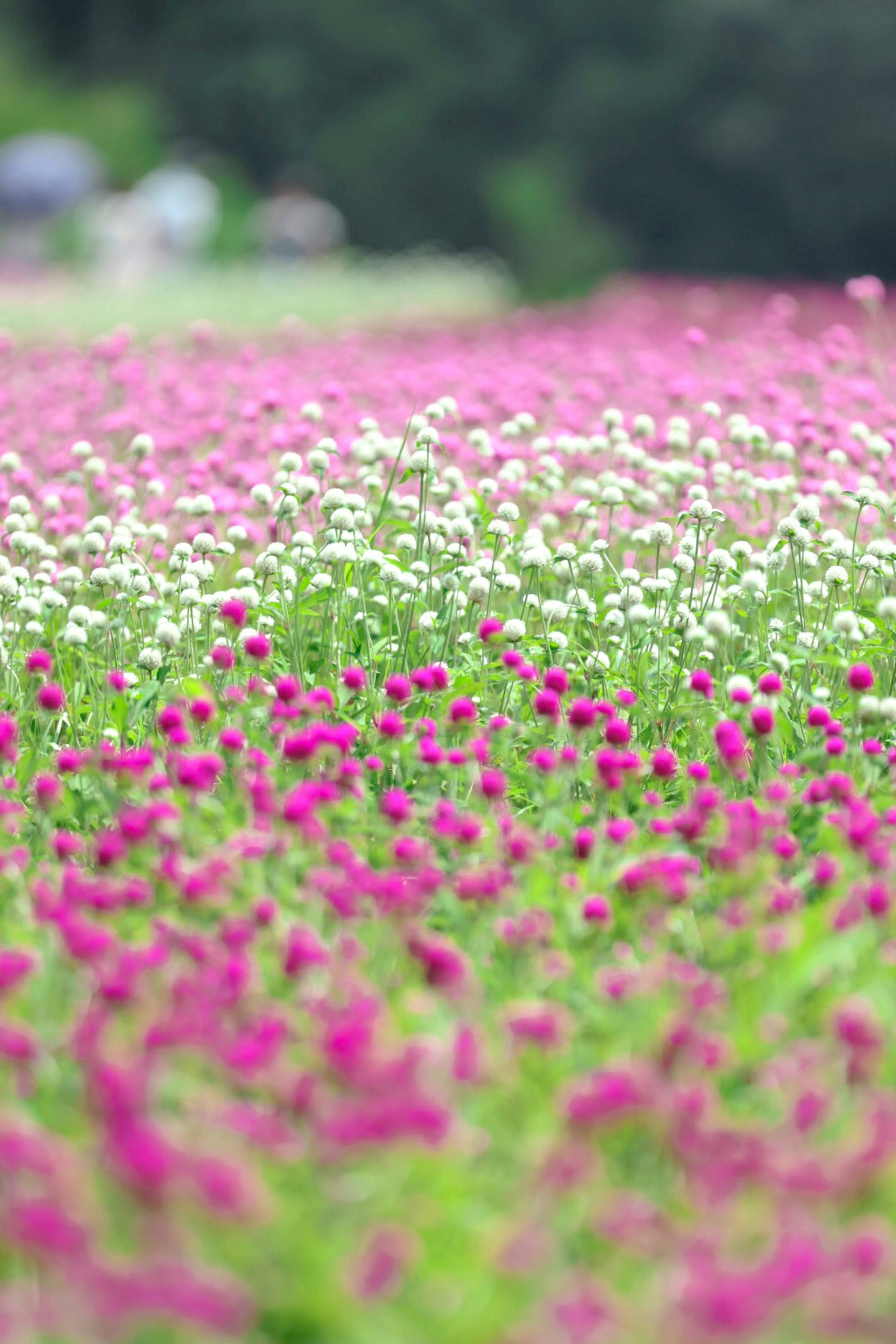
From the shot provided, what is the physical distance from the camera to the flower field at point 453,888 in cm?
192

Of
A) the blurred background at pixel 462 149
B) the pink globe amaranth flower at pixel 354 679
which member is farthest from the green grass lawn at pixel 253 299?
the pink globe amaranth flower at pixel 354 679

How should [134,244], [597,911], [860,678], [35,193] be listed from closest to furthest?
[597,911]
[860,678]
[134,244]
[35,193]

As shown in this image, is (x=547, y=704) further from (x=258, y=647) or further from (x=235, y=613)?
(x=235, y=613)

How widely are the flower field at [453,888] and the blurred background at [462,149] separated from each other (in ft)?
44.2

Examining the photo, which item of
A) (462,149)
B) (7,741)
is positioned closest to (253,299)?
(7,741)

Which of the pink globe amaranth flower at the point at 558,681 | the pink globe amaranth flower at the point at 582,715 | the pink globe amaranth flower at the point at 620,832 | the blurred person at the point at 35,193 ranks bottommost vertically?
the blurred person at the point at 35,193

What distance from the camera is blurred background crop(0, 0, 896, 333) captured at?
22.9 meters

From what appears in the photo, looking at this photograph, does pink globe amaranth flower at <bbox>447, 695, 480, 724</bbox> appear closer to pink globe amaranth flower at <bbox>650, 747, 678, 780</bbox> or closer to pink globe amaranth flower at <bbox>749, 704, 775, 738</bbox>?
pink globe amaranth flower at <bbox>650, 747, 678, 780</bbox>

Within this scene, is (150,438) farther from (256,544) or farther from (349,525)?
(349,525)

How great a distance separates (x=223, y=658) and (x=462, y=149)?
29.3 metres

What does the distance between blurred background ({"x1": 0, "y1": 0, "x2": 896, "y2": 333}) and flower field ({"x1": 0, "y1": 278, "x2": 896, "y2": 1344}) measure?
1347 centimetres

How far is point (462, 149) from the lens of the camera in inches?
1243

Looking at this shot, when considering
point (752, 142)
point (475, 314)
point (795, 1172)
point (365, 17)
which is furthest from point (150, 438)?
point (365, 17)

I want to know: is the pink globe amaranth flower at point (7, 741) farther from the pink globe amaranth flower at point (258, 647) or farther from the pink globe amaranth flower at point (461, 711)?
the pink globe amaranth flower at point (461, 711)
